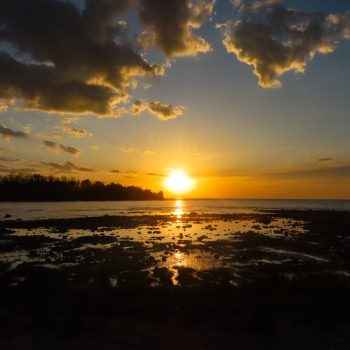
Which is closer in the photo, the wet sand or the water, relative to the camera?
the wet sand

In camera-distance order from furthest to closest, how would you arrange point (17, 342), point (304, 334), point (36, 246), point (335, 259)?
point (36, 246)
point (335, 259)
point (304, 334)
point (17, 342)

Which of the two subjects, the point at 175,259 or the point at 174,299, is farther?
the point at 175,259

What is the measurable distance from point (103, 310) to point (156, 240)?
23445 millimetres

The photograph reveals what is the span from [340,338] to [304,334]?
1228 mm

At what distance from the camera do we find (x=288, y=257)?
28.2 metres

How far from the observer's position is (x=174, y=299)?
1634 cm

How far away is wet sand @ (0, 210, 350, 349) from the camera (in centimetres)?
1215

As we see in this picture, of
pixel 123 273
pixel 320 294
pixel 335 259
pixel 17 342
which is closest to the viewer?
pixel 17 342

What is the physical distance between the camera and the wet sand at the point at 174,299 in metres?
12.1

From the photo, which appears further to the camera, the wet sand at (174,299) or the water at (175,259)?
the water at (175,259)

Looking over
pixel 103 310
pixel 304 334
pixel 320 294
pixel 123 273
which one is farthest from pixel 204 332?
pixel 123 273

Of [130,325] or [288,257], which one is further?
[288,257]

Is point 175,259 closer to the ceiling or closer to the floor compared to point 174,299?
closer to the ceiling

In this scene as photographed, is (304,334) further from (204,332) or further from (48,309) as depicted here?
(48,309)
